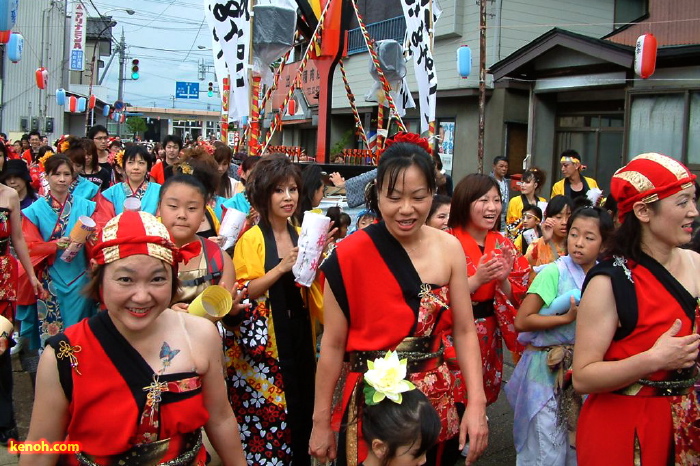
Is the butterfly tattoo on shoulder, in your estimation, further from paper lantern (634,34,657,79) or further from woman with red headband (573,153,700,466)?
paper lantern (634,34,657,79)

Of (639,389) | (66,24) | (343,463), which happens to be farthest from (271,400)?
(66,24)

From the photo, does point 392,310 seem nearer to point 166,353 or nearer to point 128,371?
point 166,353

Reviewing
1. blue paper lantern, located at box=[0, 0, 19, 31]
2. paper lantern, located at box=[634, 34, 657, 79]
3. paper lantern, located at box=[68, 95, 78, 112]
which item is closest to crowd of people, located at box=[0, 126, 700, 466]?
paper lantern, located at box=[634, 34, 657, 79]

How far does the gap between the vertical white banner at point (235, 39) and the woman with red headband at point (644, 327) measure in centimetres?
632

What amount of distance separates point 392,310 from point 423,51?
21.9 ft

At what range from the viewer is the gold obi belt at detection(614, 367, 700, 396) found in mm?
2412

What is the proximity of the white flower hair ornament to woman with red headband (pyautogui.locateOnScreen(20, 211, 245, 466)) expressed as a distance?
559 millimetres

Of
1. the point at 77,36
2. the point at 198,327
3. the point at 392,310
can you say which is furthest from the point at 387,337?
the point at 77,36

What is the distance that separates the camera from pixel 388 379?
2139 millimetres

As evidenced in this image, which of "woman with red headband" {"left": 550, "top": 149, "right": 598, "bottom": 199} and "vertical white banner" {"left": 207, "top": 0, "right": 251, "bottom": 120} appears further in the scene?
"vertical white banner" {"left": 207, "top": 0, "right": 251, "bottom": 120}

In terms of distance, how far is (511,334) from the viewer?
12.7ft

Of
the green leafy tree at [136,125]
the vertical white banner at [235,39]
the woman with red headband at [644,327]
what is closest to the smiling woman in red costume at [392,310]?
the woman with red headband at [644,327]

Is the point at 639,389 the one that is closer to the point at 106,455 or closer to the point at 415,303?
the point at 415,303

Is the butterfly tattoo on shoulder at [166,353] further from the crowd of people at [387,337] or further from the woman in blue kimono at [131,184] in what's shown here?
the woman in blue kimono at [131,184]
